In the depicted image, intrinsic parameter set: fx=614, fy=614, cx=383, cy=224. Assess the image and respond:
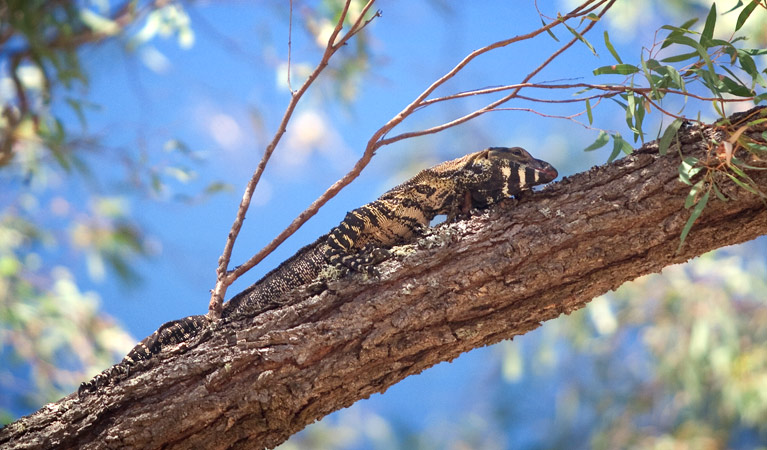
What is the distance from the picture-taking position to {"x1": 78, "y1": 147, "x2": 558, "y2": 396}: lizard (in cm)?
424

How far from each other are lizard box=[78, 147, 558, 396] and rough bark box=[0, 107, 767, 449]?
1.68 feet

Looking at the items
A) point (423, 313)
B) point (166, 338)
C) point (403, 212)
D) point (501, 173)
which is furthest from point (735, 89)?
point (166, 338)

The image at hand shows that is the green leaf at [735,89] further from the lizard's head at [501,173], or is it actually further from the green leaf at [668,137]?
the lizard's head at [501,173]

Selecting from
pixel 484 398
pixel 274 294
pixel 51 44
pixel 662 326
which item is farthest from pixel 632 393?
pixel 51 44

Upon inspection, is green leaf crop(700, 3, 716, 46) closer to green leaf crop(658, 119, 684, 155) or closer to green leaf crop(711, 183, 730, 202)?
green leaf crop(658, 119, 684, 155)

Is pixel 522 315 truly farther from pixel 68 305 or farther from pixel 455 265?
pixel 68 305

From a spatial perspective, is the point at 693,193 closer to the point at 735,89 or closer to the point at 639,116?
the point at 639,116

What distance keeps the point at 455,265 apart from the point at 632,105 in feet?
4.53

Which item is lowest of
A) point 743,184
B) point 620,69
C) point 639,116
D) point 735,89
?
point 743,184

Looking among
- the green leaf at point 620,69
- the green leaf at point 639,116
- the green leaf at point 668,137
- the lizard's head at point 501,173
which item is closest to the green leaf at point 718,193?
the green leaf at point 668,137

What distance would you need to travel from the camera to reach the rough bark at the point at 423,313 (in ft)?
11.3

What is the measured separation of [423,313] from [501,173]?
1.26m

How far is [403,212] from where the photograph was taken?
15.2 ft

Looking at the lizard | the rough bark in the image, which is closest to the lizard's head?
the lizard
